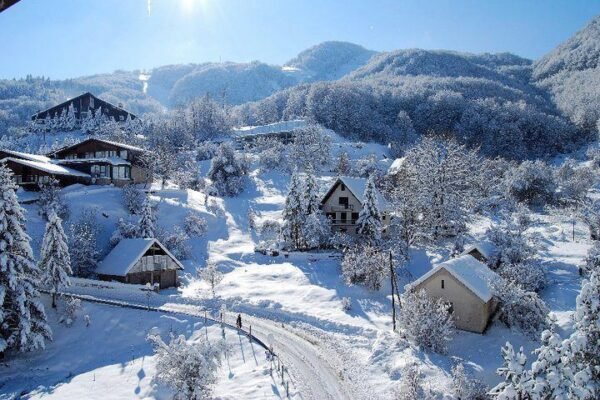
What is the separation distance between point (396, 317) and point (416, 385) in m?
12.1

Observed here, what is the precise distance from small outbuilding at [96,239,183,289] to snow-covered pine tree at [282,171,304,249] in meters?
13.7

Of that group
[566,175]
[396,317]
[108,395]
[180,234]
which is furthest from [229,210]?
[566,175]

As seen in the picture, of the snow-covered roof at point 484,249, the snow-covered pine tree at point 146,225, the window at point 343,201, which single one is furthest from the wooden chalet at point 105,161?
the snow-covered roof at point 484,249

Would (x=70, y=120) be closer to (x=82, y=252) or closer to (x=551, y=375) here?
(x=82, y=252)

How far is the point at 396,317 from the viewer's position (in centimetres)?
3678

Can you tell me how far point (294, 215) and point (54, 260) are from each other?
2552 centimetres

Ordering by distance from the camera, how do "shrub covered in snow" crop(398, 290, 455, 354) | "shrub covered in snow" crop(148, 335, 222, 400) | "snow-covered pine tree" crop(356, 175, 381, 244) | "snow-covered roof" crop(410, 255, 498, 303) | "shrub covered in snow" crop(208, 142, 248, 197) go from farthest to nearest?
"shrub covered in snow" crop(208, 142, 248, 197) → "snow-covered pine tree" crop(356, 175, 381, 244) → "snow-covered roof" crop(410, 255, 498, 303) → "shrub covered in snow" crop(398, 290, 455, 354) → "shrub covered in snow" crop(148, 335, 222, 400)

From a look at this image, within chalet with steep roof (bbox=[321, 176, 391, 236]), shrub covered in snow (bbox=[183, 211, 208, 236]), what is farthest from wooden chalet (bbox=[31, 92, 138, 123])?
chalet with steep roof (bbox=[321, 176, 391, 236])

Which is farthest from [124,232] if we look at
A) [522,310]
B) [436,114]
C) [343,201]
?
[436,114]

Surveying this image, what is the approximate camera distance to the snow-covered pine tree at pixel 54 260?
36.9m

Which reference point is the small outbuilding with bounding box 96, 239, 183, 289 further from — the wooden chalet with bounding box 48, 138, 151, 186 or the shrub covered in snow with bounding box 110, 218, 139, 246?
the wooden chalet with bounding box 48, 138, 151, 186

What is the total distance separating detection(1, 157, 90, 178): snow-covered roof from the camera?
192 ft

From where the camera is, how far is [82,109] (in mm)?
131875

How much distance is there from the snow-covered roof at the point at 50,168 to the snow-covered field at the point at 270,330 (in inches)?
233
